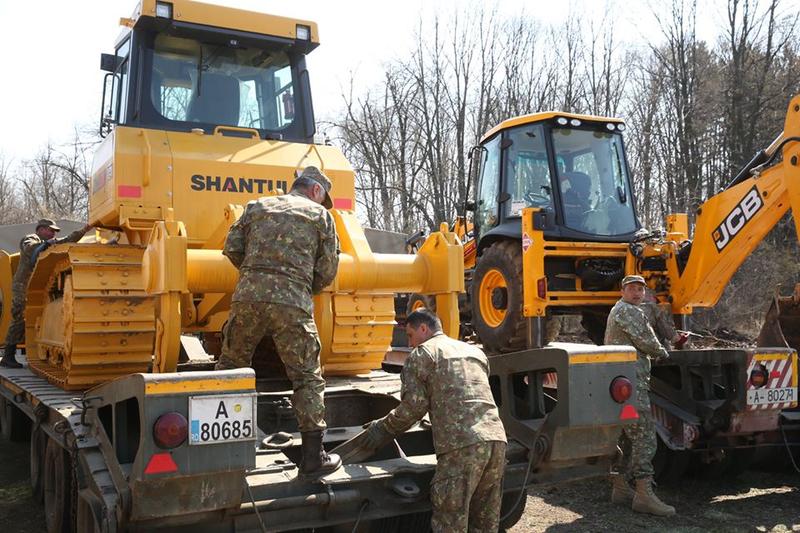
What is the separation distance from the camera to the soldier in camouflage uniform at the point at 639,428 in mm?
5961

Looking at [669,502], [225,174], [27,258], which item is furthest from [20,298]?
[669,502]

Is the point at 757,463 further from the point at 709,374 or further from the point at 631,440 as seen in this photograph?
the point at 631,440

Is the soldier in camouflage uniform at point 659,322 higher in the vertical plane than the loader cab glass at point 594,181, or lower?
lower

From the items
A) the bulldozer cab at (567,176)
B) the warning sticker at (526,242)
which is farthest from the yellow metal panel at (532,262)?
the bulldozer cab at (567,176)

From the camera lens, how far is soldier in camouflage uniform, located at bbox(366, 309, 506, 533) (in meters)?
4.03

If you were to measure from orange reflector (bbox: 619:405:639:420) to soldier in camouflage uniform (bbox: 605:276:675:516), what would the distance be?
130cm

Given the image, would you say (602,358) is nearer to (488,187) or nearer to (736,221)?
(736,221)

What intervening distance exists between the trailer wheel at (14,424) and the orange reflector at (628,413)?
593 cm

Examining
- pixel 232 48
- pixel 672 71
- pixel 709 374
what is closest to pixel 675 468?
pixel 709 374

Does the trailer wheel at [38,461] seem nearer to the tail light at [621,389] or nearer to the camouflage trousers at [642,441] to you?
the tail light at [621,389]

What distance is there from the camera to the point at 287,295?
4.27 m

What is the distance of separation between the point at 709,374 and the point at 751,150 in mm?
17986

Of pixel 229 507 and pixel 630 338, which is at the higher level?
pixel 630 338

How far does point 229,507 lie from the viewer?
3.66 meters
